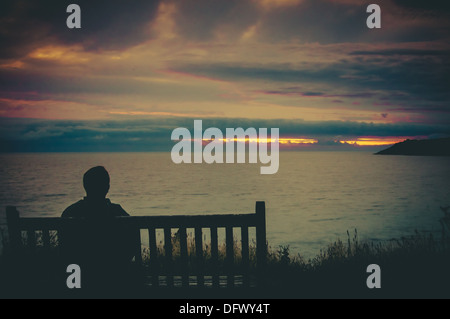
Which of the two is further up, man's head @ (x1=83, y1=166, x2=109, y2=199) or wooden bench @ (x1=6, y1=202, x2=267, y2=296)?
man's head @ (x1=83, y1=166, x2=109, y2=199)

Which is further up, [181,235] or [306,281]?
[181,235]

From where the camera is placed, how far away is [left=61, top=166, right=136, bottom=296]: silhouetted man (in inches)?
191

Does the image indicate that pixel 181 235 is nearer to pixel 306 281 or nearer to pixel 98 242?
pixel 98 242

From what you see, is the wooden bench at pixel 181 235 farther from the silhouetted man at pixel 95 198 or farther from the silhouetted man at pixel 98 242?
the silhouetted man at pixel 95 198

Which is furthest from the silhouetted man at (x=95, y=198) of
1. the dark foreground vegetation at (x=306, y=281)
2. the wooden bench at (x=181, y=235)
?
the dark foreground vegetation at (x=306, y=281)

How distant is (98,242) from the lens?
16.1 feet

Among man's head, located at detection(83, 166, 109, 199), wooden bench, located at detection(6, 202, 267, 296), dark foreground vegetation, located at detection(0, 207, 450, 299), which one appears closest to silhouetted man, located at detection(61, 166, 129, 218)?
man's head, located at detection(83, 166, 109, 199)

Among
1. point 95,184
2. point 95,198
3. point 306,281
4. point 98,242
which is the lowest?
point 306,281

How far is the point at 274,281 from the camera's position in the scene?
17.6 feet

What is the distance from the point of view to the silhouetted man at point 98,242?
4852 millimetres

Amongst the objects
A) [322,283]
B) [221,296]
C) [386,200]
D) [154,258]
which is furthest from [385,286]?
[386,200]

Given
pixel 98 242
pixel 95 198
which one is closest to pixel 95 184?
pixel 95 198

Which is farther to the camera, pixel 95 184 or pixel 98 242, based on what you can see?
pixel 95 184

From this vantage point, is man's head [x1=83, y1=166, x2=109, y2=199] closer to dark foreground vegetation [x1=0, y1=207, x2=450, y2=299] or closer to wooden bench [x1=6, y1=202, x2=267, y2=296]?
wooden bench [x1=6, y1=202, x2=267, y2=296]
